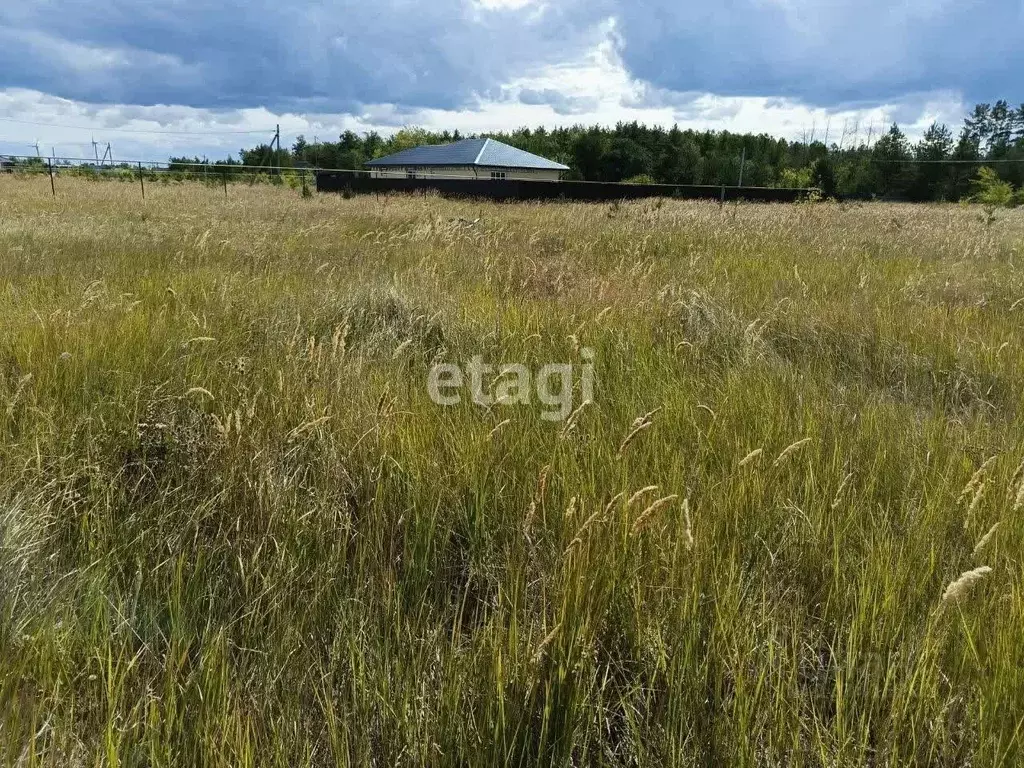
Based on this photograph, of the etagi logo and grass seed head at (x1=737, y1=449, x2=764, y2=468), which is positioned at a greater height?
grass seed head at (x1=737, y1=449, x2=764, y2=468)

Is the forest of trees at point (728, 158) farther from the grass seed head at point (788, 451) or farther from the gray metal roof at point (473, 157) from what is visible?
the grass seed head at point (788, 451)

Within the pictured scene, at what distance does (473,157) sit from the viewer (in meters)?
45.5

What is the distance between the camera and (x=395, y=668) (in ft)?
3.83

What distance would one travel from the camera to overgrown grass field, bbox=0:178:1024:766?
1.07m

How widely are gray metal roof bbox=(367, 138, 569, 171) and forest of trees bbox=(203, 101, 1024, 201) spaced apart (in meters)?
11.4

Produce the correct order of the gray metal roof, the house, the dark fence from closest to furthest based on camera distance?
1. the dark fence
2. the house
3. the gray metal roof

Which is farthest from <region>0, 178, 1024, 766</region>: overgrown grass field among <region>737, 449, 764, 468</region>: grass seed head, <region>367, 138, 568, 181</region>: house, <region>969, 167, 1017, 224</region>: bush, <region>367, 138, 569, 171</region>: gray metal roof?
<region>367, 138, 569, 171</region>: gray metal roof

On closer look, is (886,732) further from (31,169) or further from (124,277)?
(31,169)

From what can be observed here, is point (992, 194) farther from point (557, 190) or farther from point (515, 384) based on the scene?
point (515, 384)

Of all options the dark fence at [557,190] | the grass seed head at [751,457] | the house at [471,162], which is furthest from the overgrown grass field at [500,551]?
the house at [471,162]

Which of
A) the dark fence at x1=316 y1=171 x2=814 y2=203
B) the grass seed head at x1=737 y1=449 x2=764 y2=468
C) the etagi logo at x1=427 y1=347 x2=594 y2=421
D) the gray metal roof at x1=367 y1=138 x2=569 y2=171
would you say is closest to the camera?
the grass seed head at x1=737 y1=449 x2=764 y2=468

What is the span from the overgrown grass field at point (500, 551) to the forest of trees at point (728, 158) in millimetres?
56081

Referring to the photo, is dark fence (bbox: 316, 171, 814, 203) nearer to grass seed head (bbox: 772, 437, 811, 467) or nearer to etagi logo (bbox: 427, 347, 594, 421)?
etagi logo (bbox: 427, 347, 594, 421)

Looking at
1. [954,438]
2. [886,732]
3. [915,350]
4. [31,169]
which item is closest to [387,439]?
[886,732]
